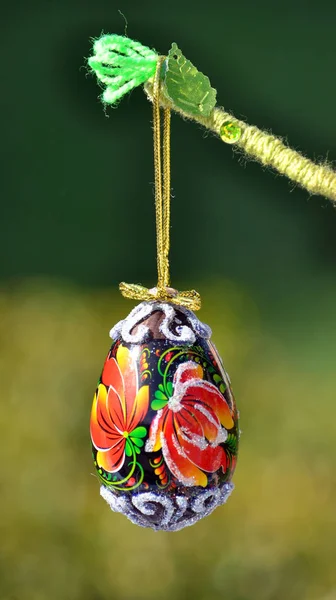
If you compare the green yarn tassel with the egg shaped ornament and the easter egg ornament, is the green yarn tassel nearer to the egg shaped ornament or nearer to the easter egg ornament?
the easter egg ornament

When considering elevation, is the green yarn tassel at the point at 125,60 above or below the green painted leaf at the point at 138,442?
above

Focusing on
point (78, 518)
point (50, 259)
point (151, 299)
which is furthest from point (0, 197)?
point (78, 518)

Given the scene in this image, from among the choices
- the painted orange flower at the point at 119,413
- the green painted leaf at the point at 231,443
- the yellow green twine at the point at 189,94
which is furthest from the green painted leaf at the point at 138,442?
the yellow green twine at the point at 189,94

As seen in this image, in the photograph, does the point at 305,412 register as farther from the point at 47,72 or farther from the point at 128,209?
the point at 47,72

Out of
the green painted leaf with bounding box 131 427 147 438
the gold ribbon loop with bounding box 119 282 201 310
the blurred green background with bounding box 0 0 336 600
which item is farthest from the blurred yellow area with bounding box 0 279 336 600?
the green painted leaf with bounding box 131 427 147 438

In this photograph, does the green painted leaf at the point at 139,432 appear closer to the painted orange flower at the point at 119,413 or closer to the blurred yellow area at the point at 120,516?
the painted orange flower at the point at 119,413

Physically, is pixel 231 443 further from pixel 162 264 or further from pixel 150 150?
pixel 150 150
